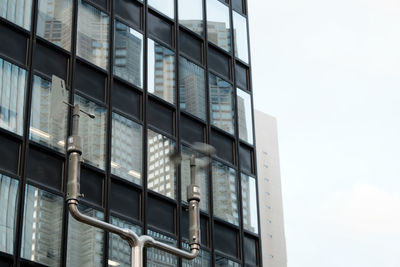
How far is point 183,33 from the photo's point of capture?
36.4m

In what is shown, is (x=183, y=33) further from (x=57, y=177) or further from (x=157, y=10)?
(x=57, y=177)

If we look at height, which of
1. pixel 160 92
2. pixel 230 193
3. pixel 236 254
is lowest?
pixel 236 254

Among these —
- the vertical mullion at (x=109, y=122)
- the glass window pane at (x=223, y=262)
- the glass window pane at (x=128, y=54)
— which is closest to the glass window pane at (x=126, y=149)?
the vertical mullion at (x=109, y=122)

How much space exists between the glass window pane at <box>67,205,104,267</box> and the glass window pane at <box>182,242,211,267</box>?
4.03m

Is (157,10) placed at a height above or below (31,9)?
above

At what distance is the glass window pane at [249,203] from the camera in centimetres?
3547

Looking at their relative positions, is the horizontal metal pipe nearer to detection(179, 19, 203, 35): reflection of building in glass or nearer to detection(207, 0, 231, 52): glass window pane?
detection(179, 19, 203, 35): reflection of building in glass

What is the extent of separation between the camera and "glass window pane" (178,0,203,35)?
3675 centimetres

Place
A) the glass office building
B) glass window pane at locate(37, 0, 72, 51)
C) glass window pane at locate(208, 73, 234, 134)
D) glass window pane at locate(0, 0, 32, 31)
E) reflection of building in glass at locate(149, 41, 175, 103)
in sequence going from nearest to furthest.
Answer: the glass office building, glass window pane at locate(0, 0, 32, 31), glass window pane at locate(37, 0, 72, 51), reflection of building in glass at locate(149, 41, 175, 103), glass window pane at locate(208, 73, 234, 134)

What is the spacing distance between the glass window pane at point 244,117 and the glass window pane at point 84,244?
395 inches

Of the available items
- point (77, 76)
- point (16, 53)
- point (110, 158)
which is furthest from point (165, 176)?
point (16, 53)

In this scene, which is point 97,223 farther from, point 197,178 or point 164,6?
point 164,6

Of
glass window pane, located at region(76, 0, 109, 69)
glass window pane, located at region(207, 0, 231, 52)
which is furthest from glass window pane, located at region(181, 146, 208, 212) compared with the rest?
glass window pane, located at region(207, 0, 231, 52)

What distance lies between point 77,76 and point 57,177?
4.01 meters
